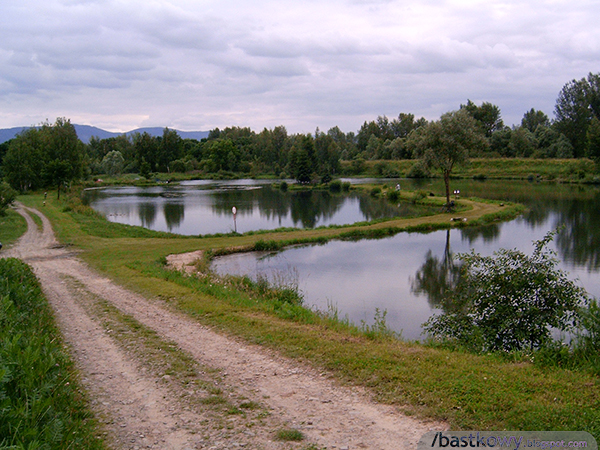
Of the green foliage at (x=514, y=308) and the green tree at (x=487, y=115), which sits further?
the green tree at (x=487, y=115)

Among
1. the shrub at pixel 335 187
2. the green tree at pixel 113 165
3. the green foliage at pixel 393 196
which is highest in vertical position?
the green tree at pixel 113 165

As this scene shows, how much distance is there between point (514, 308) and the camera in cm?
908

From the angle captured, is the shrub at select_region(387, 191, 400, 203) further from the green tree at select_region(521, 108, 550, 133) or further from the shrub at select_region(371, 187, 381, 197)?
the green tree at select_region(521, 108, 550, 133)

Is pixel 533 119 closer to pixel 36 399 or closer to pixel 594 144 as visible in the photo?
pixel 594 144

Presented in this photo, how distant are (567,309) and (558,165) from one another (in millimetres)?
82860

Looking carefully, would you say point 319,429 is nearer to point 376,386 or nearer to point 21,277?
point 376,386

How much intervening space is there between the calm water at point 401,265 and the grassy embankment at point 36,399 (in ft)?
24.0

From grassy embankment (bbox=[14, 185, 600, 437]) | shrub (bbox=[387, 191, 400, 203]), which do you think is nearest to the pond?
grassy embankment (bbox=[14, 185, 600, 437])

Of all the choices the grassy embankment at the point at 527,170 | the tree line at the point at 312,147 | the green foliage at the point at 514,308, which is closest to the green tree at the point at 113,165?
the tree line at the point at 312,147

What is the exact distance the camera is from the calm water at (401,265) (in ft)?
48.6

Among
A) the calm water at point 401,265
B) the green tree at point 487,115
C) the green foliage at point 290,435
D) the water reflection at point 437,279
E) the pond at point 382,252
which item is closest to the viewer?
the green foliage at point 290,435

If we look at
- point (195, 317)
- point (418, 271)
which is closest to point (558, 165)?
point (418, 271)

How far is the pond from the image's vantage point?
15.4m

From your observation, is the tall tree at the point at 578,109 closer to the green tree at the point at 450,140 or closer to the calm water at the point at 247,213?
the calm water at the point at 247,213
